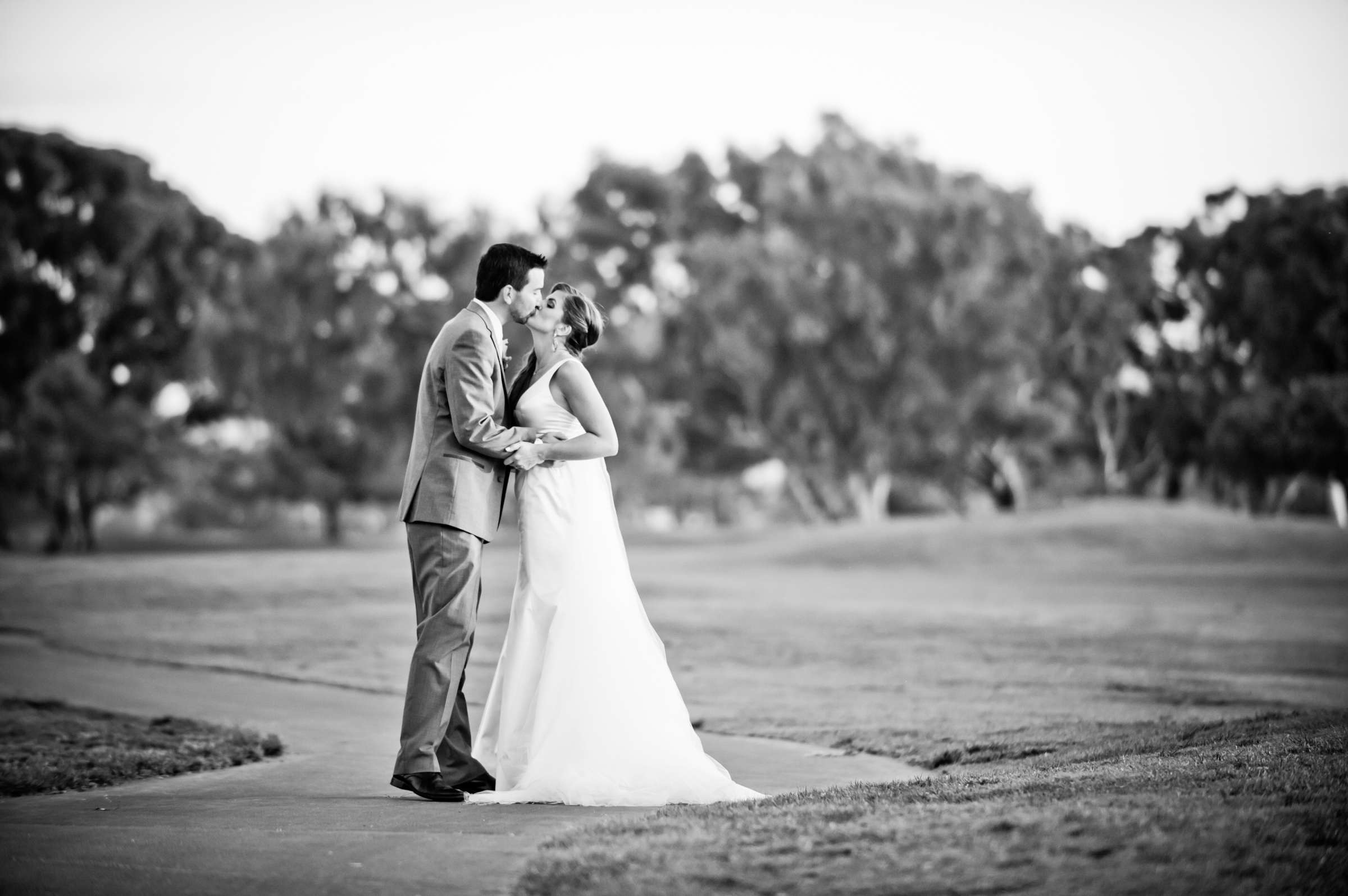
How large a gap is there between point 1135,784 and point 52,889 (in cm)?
426

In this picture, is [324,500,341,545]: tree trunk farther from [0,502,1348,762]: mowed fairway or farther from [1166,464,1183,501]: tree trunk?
[1166,464,1183,501]: tree trunk

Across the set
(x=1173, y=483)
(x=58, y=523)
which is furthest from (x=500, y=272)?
(x=1173, y=483)

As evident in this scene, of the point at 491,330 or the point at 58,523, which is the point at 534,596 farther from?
the point at 58,523

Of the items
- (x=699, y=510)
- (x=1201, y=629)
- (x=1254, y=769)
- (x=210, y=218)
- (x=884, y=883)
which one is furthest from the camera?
(x=699, y=510)

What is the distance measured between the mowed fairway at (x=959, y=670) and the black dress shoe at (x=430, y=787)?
1.24 m

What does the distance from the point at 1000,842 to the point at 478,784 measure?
300 cm

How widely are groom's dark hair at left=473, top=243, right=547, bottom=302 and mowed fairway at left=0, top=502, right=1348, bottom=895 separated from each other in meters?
2.83

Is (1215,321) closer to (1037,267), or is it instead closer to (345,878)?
(1037,267)

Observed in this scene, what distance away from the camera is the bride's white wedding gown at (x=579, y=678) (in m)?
6.70

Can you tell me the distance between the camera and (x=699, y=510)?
107 meters

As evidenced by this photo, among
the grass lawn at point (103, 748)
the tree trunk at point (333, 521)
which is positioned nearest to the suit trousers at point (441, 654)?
the grass lawn at point (103, 748)

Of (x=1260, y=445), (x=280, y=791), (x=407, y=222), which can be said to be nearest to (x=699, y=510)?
(x=407, y=222)

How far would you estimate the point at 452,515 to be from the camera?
702cm

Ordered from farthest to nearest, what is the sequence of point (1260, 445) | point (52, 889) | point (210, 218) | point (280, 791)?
point (210, 218), point (1260, 445), point (280, 791), point (52, 889)
